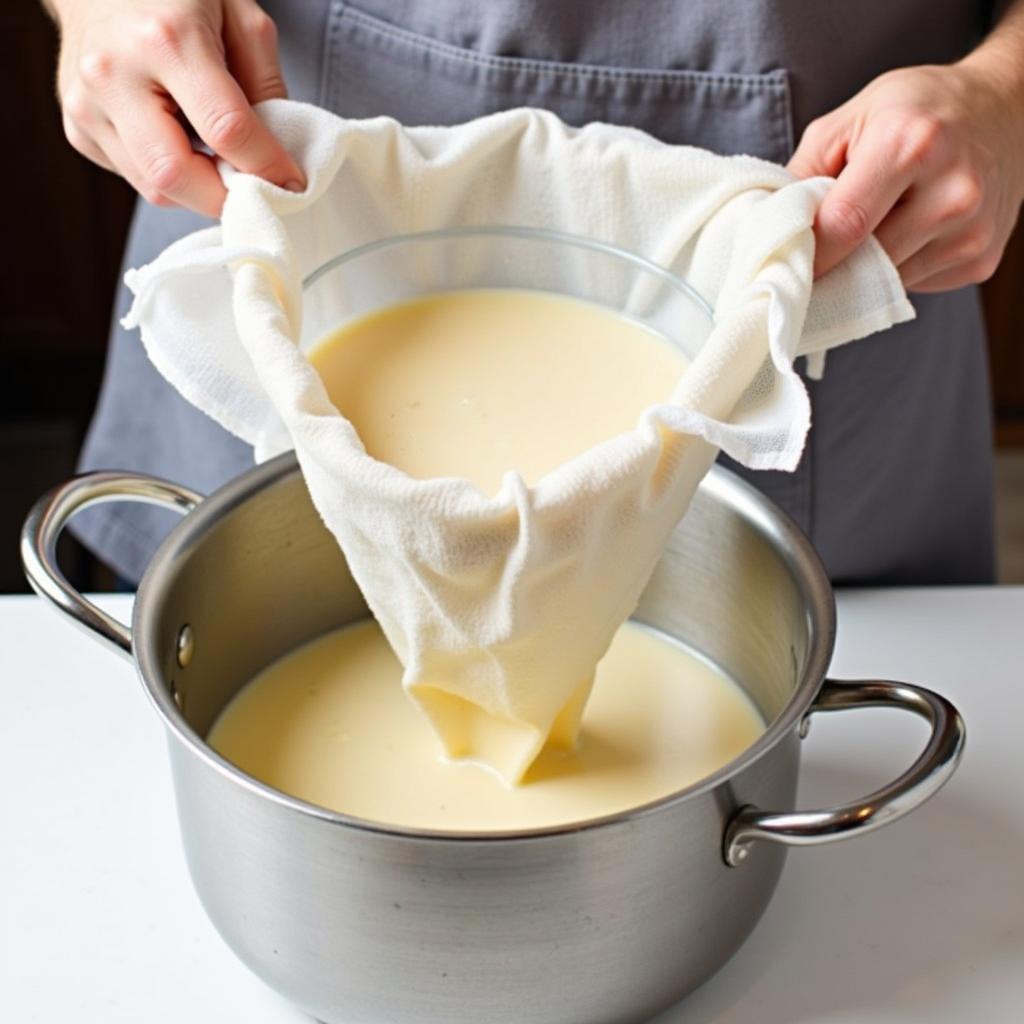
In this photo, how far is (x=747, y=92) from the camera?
93cm

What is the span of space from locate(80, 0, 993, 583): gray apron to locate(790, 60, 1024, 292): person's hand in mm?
101

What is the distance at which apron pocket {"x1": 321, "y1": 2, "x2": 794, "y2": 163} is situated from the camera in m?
0.94

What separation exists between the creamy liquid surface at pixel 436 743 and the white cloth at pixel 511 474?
2 centimetres

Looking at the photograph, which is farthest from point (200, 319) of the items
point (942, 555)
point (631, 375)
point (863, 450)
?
point (942, 555)

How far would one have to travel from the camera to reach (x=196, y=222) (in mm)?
1102

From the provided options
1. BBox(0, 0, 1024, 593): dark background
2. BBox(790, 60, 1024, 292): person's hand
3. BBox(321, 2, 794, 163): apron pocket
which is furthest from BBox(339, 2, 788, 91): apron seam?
BBox(0, 0, 1024, 593): dark background

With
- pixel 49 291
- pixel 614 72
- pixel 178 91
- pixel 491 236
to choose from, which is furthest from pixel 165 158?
pixel 49 291

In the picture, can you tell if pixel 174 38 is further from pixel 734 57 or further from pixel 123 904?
pixel 123 904

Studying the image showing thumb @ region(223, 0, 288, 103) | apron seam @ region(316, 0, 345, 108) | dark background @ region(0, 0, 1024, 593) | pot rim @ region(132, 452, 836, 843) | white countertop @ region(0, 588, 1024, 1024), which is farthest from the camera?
dark background @ region(0, 0, 1024, 593)

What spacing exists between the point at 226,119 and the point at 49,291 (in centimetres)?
145

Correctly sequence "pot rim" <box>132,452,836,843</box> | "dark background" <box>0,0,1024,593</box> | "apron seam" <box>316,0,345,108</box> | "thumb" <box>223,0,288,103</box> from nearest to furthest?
"pot rim" <box>132,452,836,843</box> < "thumb" <box>223,0,288,103</box> < "apron seam" <box>316,0,345,108</box> < "dark background" <box>0,0,1024,593</box>

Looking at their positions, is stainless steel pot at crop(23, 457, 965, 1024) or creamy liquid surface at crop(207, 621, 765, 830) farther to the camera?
creamy liquid surface at crop(207, 621, 765, 830)

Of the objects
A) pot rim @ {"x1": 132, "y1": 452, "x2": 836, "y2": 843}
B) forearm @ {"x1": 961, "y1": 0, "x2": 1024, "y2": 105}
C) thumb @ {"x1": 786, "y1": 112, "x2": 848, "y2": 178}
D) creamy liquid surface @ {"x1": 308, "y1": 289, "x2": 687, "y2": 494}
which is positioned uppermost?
forearm @ {"x1": 961, "y1": 0, "x2": 1024, "y2": 105}

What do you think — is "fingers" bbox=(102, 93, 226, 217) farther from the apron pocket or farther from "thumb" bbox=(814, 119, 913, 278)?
"thumb" bbox=(814, 119, 913, 278)
